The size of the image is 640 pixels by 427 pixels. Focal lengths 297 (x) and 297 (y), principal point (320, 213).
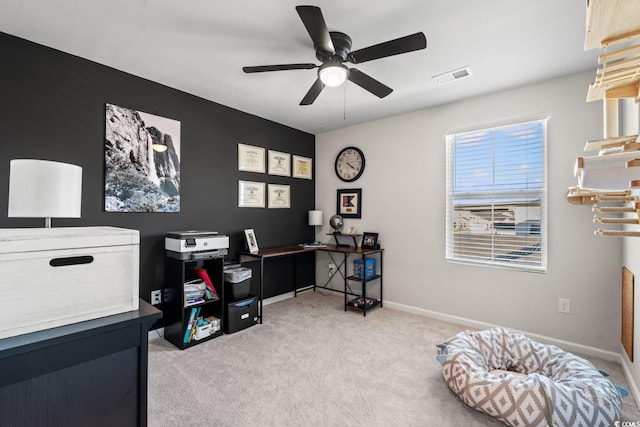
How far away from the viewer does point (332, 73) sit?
2020mm

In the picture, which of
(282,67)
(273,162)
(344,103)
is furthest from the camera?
(273,162)

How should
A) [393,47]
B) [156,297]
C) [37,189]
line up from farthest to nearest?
[156,297], [393,47], [37,189]

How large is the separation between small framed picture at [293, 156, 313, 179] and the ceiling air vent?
2140 mm

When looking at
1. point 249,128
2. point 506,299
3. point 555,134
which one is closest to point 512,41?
point 555,134

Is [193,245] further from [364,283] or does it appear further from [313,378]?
[364,283]

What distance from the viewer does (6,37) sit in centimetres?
209

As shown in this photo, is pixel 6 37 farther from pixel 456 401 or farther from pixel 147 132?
pixel 456 401

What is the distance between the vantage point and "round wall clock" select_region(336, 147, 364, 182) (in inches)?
161

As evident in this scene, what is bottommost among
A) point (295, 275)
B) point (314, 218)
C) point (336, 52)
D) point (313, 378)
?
point (313, 378)

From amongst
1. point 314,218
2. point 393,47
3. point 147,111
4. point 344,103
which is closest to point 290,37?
point 393,47

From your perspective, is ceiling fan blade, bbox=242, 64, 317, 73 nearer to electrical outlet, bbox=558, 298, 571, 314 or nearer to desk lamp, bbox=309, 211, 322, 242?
desk lamp, bbox=309, 211, 322, 242

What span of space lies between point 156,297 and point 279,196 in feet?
6.20

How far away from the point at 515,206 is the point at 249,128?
3.08m

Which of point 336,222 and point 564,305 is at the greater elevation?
point 336,222
